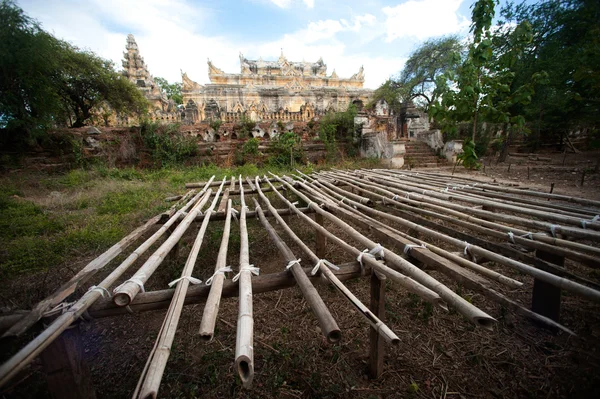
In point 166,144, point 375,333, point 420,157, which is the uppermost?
point 166,144

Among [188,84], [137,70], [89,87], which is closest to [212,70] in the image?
[188,84]

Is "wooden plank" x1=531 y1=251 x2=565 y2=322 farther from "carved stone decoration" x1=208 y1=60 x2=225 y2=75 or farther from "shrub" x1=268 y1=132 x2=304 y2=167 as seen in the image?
"carved stone decoration" x1=208 y1=60 x2=225 y2=75

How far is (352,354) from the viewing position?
1.64m

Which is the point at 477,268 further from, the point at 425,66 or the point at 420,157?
the point at 425,66

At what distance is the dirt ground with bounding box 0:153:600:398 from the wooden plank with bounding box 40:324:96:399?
0.29ft

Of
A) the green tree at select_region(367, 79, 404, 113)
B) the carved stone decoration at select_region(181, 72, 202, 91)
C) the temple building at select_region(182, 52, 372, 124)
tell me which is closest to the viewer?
the temple building at select_region(182, 52, 372, 124)

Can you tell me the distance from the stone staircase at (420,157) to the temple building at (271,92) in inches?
248

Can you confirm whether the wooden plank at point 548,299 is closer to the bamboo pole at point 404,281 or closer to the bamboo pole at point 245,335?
the bamboo pole at point 404,281

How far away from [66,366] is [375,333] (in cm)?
157

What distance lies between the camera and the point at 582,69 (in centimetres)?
287

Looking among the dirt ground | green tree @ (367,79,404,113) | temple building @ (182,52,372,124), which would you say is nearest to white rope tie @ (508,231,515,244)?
the dirt ground

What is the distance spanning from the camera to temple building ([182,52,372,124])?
14667mm

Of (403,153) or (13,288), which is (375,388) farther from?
(403,153)

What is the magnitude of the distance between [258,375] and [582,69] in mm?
4841
